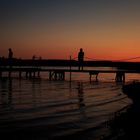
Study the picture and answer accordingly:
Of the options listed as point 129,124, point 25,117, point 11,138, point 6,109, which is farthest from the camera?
point 6,109

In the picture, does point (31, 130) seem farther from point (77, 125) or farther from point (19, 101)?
point (19, 101)

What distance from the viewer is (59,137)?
8852 millimetres

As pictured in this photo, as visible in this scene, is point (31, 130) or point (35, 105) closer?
point (31, 130)

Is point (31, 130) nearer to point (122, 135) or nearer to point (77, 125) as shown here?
point (77, 125)

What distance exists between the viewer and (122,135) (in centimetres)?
897

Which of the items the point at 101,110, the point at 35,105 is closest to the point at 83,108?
the point at 101,110

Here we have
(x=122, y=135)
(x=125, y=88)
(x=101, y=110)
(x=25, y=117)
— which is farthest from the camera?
(x=125, y=88)

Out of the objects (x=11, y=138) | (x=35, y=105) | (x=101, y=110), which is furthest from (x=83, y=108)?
(x=11, y=138)

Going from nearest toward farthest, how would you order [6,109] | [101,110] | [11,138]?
[11,138] → [6,109] → [101,110]

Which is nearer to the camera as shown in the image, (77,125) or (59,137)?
(59,137)

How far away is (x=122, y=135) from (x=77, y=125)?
1.90m

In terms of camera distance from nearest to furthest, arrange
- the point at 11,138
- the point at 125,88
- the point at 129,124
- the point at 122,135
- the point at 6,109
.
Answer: the point at 11,138 → the point at 122,135 → the point at 129,124 → the point at 6,109 → the point at 125,88

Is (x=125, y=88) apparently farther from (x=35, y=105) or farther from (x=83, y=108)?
(x=35, y=105)

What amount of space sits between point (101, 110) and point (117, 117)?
211 cm
